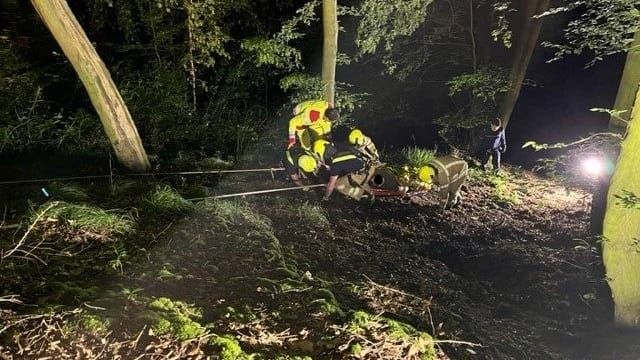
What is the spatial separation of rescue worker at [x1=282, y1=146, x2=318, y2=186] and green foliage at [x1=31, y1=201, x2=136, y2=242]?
3222mm

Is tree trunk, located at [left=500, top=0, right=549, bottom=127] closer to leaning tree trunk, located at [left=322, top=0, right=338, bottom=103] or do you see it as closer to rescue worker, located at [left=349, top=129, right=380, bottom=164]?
leaning tree trunk, located at [left=322, top=0, right=338, bottom=103]

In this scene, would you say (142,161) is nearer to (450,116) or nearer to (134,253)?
(134,253)

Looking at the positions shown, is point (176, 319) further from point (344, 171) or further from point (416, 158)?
point (416, 158)

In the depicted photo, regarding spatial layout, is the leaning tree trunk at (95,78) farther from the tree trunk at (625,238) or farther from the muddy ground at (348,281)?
the tree trunk at (625,238)

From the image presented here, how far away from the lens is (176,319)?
11.6 ft

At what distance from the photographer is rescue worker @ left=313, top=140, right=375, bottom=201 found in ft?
25.0

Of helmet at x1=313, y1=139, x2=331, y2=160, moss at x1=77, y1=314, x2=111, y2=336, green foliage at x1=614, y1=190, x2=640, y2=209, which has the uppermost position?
green foliage at x1=614, y1=190, x2=640, y2=209

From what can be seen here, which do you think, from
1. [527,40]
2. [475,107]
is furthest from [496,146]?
[527,40]

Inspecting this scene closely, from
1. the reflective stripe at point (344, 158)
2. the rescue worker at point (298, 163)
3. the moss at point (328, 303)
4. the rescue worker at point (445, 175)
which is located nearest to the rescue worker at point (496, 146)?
the rescue worker at point (445, 175)

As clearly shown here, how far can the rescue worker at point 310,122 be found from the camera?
771 centimetres

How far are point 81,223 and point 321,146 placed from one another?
3.88 metres

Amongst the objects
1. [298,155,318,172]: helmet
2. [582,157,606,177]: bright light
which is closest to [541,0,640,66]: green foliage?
[582,157,606,177]: bright light

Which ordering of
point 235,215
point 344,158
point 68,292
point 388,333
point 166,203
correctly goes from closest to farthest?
point 68,292, point 388,333, point 166,203, point 235,215, point 344,158

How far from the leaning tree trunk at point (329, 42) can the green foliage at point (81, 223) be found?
5668 mm
